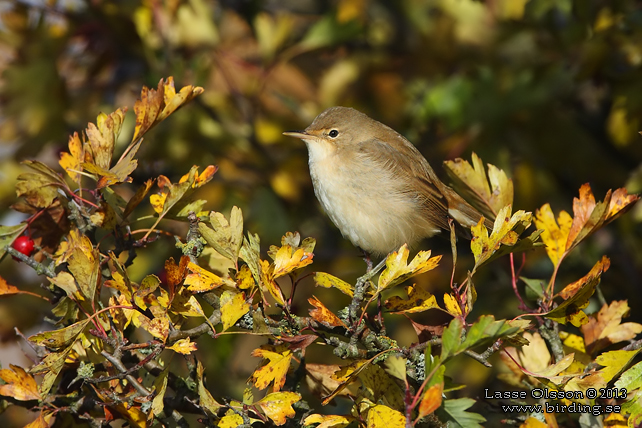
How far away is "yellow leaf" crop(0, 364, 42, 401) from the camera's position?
5.70 feet

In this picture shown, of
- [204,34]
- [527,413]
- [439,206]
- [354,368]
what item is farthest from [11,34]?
[527,413]

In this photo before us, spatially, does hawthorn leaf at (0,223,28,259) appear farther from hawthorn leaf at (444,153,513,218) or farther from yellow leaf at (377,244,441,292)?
hawthorn leaf at (444,153,513,218)

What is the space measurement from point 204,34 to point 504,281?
220 cm

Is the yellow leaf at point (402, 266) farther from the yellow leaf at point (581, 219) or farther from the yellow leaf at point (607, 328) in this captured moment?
the yellow leaf at point (607, 328)

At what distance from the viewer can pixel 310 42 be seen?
3906 millimetres

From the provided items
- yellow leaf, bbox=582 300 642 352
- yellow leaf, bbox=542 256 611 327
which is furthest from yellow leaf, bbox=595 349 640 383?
yellow leaf, bbox=582 300 642 352

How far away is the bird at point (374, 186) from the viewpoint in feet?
10.4

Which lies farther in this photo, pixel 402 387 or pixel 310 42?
pixel 310 42

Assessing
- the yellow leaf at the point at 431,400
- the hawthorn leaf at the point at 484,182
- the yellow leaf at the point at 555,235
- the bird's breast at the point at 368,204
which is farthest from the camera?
the bird's breast at the point at 368,204

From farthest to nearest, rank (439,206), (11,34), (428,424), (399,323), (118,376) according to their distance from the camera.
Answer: (399,323) → (11,34) → (439,206) → (428,424) → (118,376)

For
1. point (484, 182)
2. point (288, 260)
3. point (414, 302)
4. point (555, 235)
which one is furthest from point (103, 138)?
point (555, 235)

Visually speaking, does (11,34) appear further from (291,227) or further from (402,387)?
(402,387)

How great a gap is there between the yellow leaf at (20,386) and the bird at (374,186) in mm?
1699

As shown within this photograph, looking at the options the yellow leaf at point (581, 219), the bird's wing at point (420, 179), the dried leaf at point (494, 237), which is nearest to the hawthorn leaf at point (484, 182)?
the yellow leaf at point (581, 219)
